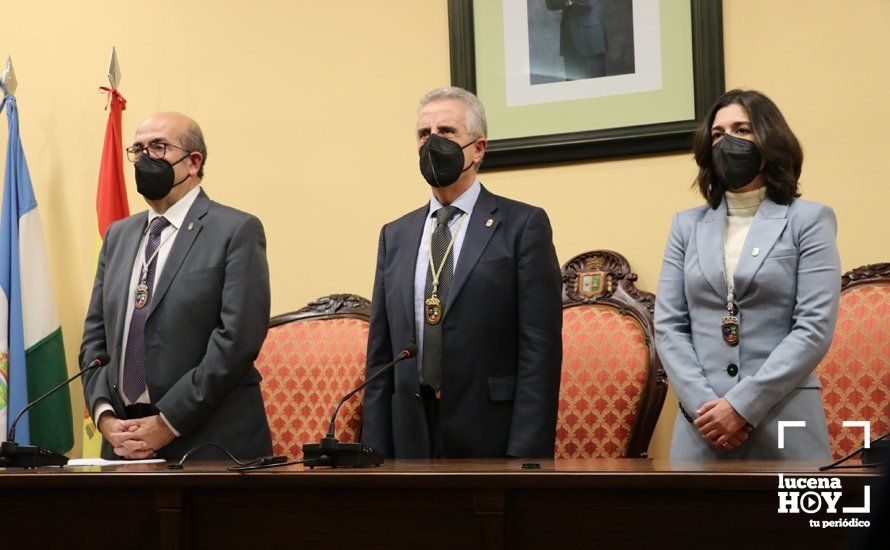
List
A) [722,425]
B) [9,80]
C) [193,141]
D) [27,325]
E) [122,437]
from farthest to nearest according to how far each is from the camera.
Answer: [9,80]
[27,325]
[193,141]
[122,437]
[722,425]

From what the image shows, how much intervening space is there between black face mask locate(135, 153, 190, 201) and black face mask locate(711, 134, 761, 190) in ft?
5.65

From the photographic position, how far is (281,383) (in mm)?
4070

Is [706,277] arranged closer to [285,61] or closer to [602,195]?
[602,195]

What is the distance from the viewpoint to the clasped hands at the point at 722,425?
2691mm

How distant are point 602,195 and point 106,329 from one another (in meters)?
1.89

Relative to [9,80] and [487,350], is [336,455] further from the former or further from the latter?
[9,80]

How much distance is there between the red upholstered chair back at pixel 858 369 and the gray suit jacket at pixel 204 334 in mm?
1823

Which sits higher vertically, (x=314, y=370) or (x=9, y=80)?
(x=9, y=80)

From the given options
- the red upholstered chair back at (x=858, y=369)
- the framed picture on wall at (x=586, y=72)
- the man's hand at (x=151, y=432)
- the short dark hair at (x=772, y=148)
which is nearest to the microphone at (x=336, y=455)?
the man's hand at (x=151, y=432)

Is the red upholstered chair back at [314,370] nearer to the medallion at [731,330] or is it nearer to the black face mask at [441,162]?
the black face mask at [441,162]

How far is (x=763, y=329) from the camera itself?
2.80 m
